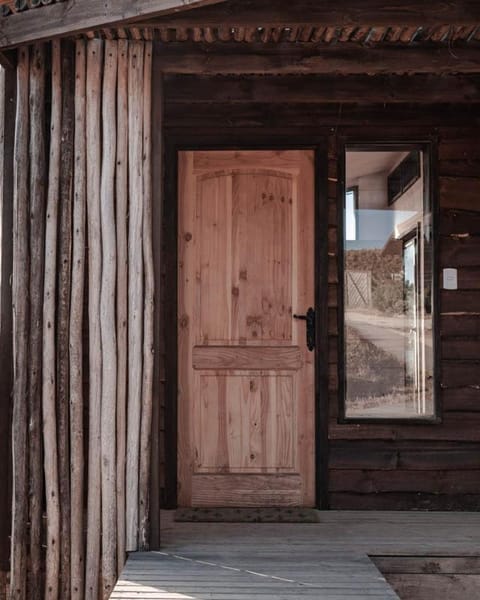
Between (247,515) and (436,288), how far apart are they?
6.56 ft

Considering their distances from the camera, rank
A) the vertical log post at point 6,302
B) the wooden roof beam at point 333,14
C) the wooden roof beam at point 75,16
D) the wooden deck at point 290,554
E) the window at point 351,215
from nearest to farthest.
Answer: the wooden deck at point 290,554 → the wooden roof beam at point 75,16 → the wooden roof beam at point 333,14 → the vertical log post at point 6,302 → the window at point 351,215

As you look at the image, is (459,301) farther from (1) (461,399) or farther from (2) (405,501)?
(2) (405,501)

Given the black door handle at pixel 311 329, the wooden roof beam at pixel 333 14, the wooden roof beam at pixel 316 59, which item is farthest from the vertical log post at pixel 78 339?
the black door handle at pixel 311 329

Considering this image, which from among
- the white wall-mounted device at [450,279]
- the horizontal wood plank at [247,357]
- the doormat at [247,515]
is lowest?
the doormat at [247,515]

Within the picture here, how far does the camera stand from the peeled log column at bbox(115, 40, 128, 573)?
3875mm

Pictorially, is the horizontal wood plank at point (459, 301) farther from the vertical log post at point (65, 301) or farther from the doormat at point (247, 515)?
the vertical log post at point (65, 301)

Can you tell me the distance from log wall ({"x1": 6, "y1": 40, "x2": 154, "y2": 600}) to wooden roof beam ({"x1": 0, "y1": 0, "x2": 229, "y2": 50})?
22 centimetres

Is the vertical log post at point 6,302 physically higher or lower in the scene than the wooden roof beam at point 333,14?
lower

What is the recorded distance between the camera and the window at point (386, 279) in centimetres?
504

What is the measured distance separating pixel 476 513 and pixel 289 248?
2.20 m

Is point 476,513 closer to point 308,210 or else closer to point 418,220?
point 418,220

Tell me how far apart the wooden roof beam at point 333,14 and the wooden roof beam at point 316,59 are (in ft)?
1.22

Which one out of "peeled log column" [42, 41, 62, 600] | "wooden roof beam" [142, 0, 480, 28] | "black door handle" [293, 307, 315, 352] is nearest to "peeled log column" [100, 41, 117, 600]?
"peeled log column" [42, 41, 62, 600]

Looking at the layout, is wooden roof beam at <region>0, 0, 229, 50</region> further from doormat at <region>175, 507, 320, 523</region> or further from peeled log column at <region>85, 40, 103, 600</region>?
doormat at <region>175, 507, 320, 523</region>
